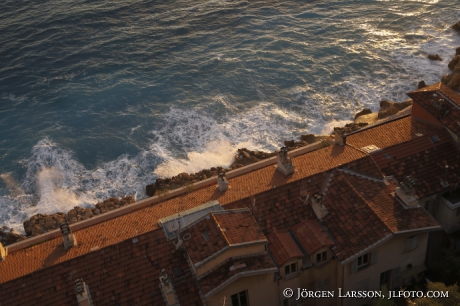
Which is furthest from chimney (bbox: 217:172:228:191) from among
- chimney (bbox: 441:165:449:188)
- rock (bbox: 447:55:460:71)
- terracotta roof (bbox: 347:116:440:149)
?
rock (bbox: 447:55:460:71)

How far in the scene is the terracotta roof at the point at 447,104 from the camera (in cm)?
4228

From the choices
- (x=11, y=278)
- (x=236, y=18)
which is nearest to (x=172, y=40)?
(x=236, y=18)

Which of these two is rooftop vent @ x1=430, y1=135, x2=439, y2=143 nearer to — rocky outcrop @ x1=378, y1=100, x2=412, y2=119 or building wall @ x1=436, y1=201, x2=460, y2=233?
building wall @ x1=436, y1=201, x2=460, y2=233

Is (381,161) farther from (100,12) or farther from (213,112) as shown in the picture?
(100,12)

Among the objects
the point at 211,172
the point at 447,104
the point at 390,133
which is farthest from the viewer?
the point at 211,172

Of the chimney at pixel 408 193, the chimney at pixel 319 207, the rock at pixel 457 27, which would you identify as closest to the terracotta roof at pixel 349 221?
the chimney at pixel 319 207

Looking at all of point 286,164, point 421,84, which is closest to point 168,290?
point 286,164

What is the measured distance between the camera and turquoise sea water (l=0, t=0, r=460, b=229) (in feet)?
199

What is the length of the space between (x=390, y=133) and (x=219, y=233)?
19.3m

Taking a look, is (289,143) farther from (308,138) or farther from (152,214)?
(152,214)

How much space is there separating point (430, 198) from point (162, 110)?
127 ft

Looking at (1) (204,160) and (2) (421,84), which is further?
(2) (421,84)

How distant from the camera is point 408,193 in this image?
35.3m

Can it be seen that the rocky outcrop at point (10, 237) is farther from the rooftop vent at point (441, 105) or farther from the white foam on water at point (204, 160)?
the rooftop vent at point (441, 105)
